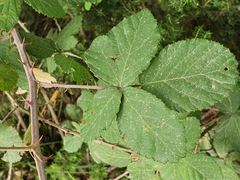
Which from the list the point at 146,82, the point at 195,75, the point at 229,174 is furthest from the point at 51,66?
the point at 229,174

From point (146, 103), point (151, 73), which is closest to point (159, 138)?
point (146, 103)

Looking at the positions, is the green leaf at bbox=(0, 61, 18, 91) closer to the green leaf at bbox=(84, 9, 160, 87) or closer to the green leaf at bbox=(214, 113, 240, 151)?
the green leaf at bbox=(84, 9, 160, 87)

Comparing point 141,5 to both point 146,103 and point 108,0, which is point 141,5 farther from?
point 146,103

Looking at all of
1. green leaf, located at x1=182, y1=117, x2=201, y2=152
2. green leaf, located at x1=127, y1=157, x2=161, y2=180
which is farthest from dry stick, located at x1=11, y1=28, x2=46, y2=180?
green leaf, located at x1=182, y1=117, x2=201, y2=152

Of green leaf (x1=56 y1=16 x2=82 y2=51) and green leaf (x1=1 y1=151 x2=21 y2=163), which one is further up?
green leaf (x1=56 y1=16 x2=82 y2=51)

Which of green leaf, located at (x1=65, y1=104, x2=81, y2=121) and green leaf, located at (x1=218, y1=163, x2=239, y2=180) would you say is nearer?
green leaf, located at (x1=218, y1=163, x2=239, y2=180)

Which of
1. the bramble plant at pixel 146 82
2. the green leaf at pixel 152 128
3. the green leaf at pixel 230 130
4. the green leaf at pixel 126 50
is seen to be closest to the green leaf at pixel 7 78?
the bramble plant at pixel 146 82

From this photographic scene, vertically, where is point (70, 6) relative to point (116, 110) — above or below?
above
